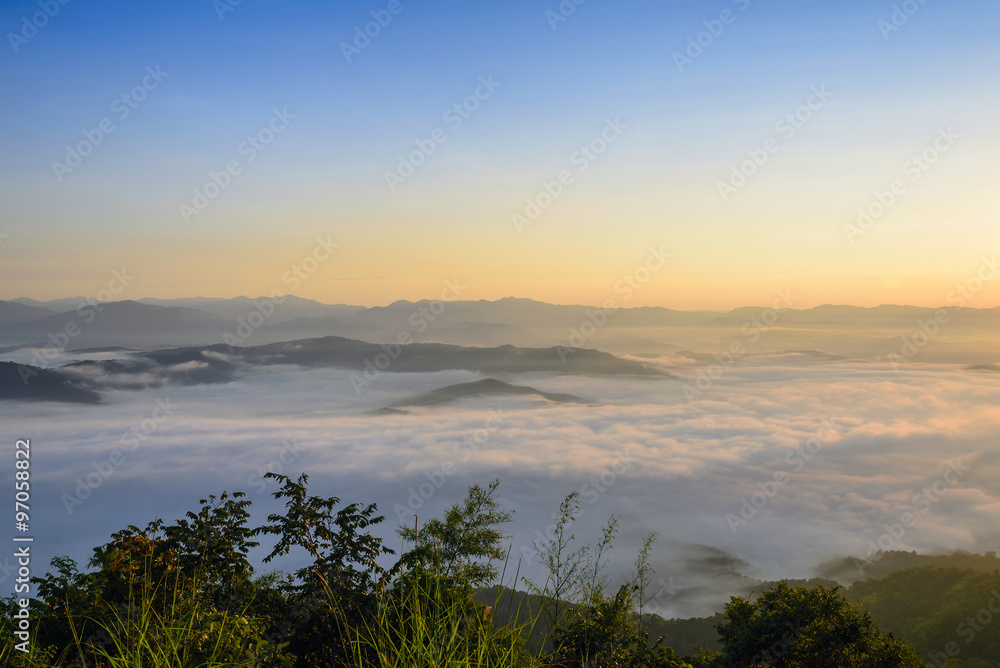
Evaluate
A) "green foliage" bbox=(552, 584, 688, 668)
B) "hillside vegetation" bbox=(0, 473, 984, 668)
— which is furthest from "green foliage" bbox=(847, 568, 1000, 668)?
"green foliage" bbox=(552, 584, 688, 668)

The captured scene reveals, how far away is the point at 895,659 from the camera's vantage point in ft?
61.2

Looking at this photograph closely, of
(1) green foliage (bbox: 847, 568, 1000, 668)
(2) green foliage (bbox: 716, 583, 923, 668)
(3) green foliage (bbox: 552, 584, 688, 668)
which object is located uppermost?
(3) green foliage (bbox: 552, 584, 688, 668)

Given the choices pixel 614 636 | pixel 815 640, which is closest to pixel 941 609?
pixel 815 640

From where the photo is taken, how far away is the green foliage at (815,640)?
1859 centimetres

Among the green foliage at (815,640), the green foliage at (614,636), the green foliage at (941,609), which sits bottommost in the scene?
the green foliage at (941,609)

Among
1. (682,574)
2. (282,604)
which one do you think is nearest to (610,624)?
(282,604)

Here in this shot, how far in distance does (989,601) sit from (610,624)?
8065 centimetres

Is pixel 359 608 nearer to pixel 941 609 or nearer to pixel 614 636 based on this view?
pixel 614 636

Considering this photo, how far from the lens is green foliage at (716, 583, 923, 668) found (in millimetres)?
18594

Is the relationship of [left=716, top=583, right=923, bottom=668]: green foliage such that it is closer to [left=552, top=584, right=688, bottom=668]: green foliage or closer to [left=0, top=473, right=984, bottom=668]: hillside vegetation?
[left=0, top=473, right=984, bottom=668]: hillside vegetation

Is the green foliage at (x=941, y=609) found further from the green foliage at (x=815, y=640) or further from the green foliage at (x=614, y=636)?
the green foliage at (x=614, y=636)

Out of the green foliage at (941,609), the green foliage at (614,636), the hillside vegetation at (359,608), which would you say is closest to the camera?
the hillside vegetation at (359,608)

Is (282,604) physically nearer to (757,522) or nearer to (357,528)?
(357,528)

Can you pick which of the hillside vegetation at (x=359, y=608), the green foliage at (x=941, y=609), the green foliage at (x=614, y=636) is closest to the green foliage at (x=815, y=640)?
the hillside vegetation at (x=359, y=608)
